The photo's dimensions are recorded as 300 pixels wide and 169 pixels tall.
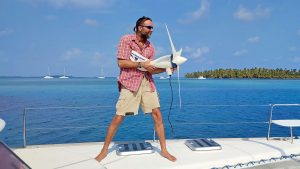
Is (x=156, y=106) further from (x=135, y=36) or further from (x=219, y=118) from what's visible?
(x=219, y=118)

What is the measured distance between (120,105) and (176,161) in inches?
32.0

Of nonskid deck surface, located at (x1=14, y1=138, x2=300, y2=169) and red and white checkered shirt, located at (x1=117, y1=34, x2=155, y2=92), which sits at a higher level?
red and white checkered shirt, located at (x1=117, y1=34, x2=155, y2=92)

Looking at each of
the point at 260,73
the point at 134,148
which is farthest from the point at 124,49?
the point at 260,73

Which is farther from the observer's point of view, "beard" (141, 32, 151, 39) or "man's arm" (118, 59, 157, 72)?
"beard" (141, 32, 151, 39)

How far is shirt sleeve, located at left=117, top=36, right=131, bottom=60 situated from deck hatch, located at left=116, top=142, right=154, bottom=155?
1.00m

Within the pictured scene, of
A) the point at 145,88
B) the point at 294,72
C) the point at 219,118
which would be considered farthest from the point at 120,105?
the point at 294,72

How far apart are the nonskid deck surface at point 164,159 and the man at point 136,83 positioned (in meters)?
0.18

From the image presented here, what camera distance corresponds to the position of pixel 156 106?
349cm

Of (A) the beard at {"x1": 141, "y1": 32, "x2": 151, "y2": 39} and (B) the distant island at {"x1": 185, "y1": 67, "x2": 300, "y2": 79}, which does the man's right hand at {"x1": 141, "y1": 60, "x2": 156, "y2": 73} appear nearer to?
(A) the beard at {"x1": 141, "y1": 32, "x2": 151, "y2": 39}

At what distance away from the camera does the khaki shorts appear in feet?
11.1

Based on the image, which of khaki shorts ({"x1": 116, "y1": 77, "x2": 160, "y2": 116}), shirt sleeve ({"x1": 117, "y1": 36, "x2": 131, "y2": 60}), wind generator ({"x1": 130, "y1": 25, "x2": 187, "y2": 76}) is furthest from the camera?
khaki shorts ({"x1": 116, "y1": 77, "x2": 160, "y2": 116})

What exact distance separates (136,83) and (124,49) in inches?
14.8

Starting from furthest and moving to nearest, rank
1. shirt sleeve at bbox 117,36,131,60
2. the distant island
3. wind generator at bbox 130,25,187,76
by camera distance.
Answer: the distant island, shirt sleeve at bbox 117,36,131,60, wind generator at bbox 130,25,187,76

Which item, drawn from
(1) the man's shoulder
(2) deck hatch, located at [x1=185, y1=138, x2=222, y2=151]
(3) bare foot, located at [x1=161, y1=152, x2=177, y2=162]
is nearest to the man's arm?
(1) the man's shoulder
